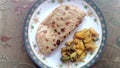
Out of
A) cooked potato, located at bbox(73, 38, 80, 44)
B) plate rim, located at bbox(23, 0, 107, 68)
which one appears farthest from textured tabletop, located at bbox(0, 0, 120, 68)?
cooked potato, located at bbox(73, 38, 80, 44)

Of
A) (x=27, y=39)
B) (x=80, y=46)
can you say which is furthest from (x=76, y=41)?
(x=27, y=39)

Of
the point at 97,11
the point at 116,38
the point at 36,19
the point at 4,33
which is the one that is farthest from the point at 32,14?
the point at 116,38

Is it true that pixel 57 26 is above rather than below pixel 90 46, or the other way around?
above

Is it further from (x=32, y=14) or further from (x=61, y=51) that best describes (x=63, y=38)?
(x=32, y=14)

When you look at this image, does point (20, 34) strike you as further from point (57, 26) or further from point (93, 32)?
point (93, 32)

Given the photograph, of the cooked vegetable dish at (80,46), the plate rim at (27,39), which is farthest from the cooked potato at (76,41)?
the plate rim at (27,39)

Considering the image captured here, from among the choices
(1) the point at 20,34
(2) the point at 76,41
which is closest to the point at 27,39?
(1) the point at 20,34

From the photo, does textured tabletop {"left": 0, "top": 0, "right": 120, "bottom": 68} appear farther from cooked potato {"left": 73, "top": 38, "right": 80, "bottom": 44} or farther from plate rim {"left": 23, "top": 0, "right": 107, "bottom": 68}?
cooked potato {"left": 73, "top": 38, "right": 80, "bottom": 44}
